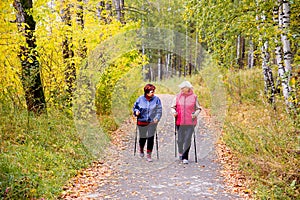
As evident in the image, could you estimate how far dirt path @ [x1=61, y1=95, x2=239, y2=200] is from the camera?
21.8 ft

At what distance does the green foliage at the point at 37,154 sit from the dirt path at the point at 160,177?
0.71 meters

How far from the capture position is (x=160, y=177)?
771cm

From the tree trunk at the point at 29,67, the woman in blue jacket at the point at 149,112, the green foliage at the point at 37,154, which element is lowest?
the green foliage at the point at 37,154

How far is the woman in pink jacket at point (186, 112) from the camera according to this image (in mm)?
8812

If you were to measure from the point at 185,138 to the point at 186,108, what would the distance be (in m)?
0.77

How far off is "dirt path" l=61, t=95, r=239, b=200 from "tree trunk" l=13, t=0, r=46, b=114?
2.55 metres

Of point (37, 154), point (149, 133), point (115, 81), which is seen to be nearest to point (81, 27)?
point (115, 81)

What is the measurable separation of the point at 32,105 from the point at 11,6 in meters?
2.82

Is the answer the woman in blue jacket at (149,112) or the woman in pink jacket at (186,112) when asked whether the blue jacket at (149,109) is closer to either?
the woman in blue jacket at (149,112)

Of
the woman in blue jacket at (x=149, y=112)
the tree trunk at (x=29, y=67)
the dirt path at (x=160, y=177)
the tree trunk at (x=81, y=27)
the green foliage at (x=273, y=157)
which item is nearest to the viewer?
the green foliage at (x=273, y=157)

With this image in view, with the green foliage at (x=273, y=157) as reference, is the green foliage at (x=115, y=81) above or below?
above

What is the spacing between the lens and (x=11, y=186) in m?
5.84

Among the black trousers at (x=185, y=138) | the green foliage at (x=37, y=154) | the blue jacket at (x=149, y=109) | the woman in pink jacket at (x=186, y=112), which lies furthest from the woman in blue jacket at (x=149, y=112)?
the green foliage at (x=37, y=154)

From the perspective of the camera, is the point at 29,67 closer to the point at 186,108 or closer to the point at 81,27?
the point at 81,27
